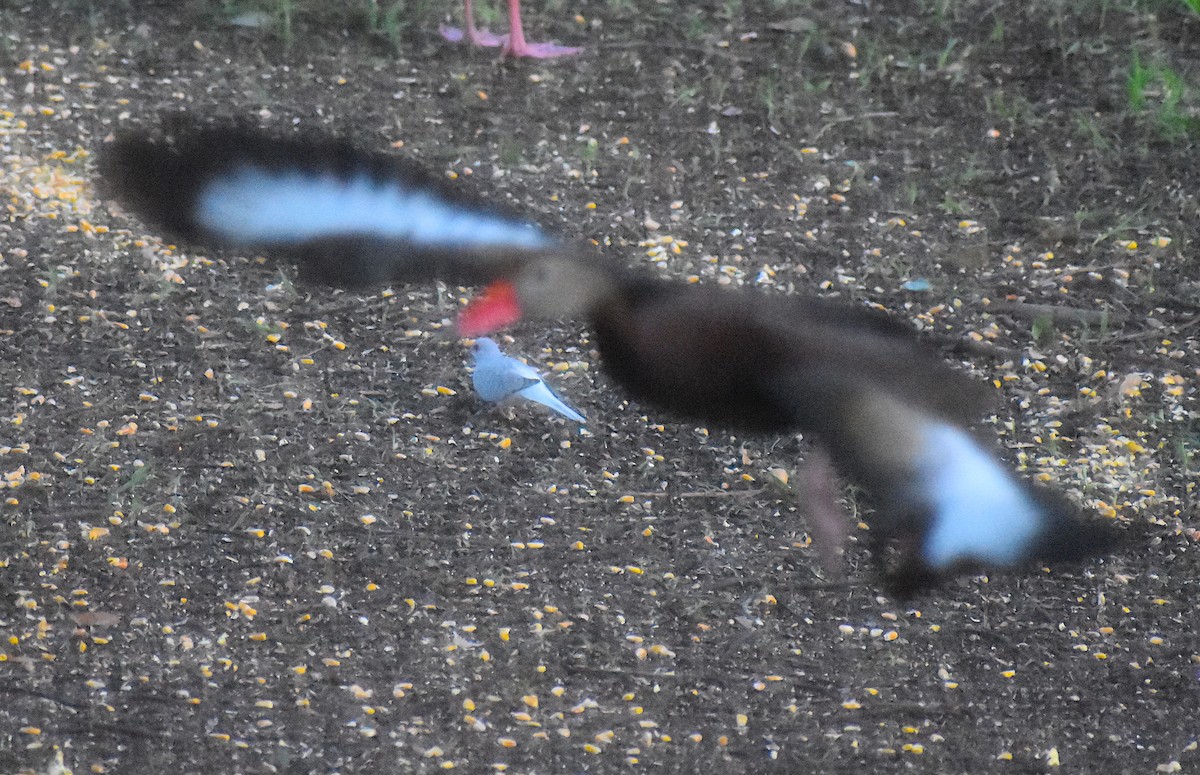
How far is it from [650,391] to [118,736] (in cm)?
89

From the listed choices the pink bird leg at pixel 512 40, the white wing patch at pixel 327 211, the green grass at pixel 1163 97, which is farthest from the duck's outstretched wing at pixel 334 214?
the green grass at pixel 1163 97

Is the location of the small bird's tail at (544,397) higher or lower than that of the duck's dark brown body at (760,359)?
lower

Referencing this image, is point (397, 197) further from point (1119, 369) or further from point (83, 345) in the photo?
point (1119, 369)

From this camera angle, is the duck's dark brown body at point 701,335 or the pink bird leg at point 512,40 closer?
the duck's dark brown body at point 701,335

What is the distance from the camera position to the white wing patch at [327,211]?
196 cm

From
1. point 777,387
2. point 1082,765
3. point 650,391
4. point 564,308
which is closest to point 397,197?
point 564,308

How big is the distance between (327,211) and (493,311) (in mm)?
300

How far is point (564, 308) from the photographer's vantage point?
1982 millimetres

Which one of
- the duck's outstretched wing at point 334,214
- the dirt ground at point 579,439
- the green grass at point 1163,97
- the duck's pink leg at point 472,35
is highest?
the green grass at point 1163,97

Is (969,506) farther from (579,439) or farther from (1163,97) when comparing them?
(1163,97)

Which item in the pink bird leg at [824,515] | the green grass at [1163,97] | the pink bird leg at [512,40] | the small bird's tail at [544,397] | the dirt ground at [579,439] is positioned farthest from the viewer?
the pink bird leg at [512,40]

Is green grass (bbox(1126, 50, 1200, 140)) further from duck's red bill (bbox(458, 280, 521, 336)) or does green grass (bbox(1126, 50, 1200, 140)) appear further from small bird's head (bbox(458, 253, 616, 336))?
duck's red bill (bbox(458, 280, 521, 336))

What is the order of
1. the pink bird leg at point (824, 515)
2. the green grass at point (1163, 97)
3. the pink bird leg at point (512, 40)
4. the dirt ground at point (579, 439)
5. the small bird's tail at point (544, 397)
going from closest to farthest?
1. the dirt ground at point (579, 439)
2. the pink bird leg at point (824, 515)
3. the small bird's tail at point (544, 397)
4. the green grass at point (1163, 97)
5. the pink bird leg at point (512, 40)

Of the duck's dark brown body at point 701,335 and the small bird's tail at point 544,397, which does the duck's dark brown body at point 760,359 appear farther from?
the small bird's tail at point 544,397
